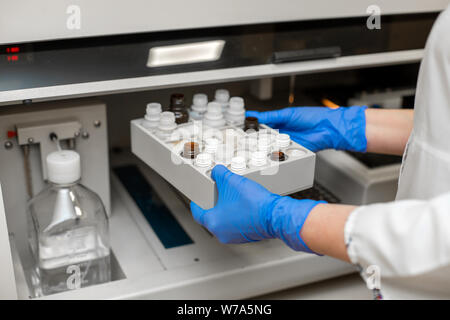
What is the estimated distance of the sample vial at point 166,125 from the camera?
100cm

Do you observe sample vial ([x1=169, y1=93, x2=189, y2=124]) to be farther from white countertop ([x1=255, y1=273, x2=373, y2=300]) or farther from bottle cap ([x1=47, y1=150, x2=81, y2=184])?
white countertop ([x1=255, y1=273, x2=373, y2=300])

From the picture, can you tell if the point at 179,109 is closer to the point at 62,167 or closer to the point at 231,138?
the point at 231,138

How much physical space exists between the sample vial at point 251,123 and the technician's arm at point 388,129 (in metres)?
0.27

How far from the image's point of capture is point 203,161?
0.89 metres

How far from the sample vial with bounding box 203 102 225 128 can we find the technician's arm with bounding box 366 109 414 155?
0.34 meters

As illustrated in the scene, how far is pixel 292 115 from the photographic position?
Answer: 46.3 inches

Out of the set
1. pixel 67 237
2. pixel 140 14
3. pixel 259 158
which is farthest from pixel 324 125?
pixel 67 237

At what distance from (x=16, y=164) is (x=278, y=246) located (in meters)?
0.60

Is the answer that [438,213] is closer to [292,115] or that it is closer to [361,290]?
[292,115]

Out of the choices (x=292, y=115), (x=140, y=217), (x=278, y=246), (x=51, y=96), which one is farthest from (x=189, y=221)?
(x=51, y=96)

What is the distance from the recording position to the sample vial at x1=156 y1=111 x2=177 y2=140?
100 centimetres

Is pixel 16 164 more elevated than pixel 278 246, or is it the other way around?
pixel 16 164

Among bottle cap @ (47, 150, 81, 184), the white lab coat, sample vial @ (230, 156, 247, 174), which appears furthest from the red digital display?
the white lab coat

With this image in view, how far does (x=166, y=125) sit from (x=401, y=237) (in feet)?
1.65
